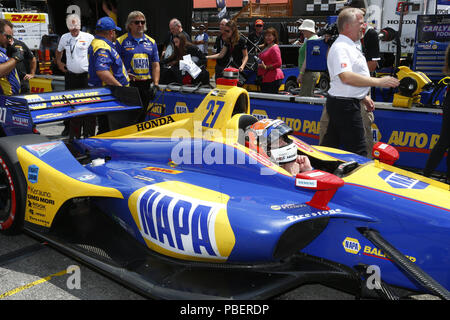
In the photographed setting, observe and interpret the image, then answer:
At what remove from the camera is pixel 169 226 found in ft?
8.92

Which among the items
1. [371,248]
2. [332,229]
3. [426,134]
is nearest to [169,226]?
[332,229]

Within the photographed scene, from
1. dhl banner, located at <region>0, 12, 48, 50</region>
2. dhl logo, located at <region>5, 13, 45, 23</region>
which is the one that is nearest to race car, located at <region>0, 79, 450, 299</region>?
dhl logo, located at <region>5, 13, 45, 23</region>

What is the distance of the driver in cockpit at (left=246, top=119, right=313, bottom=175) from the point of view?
3086 mm

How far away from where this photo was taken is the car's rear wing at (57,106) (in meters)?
3.89

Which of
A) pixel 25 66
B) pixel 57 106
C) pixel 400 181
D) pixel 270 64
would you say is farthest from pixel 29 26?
pixel 400 181

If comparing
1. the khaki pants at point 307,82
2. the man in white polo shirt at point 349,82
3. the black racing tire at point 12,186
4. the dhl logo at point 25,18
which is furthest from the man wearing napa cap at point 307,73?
the dhl logo at point 25,18

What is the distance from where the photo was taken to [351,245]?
2.64 metres

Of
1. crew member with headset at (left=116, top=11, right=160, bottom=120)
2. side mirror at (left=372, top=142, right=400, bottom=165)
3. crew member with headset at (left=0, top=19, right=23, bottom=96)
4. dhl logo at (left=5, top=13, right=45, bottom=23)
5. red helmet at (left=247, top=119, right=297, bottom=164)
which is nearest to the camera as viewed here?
red helmet at (left=247, top=119, right=297, bottom=164)

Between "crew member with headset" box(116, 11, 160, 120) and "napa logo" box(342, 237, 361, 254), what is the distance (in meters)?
3.88

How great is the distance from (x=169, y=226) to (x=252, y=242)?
55 cm

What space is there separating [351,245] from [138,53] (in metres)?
4.25

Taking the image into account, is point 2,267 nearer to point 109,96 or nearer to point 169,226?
point 169,226

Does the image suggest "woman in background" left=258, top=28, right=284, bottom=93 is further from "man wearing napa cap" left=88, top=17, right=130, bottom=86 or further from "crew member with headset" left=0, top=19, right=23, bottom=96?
"crew member with headset" left=0, top=19, right=23, bottom=96

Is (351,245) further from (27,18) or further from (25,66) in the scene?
(27,18)
